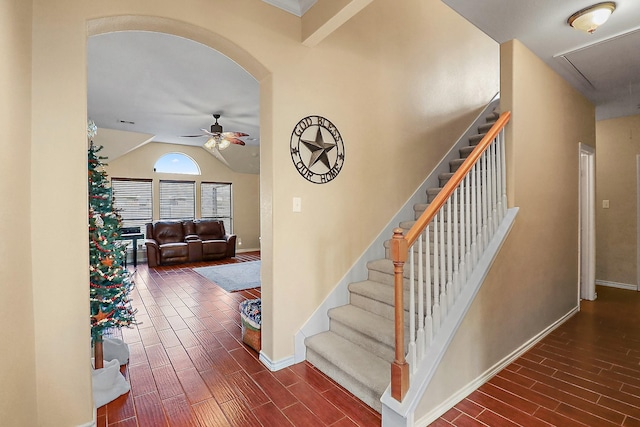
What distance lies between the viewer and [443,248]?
1.94 meters

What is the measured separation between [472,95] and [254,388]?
4313mm

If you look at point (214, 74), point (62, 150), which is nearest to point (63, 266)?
point (62, 150)

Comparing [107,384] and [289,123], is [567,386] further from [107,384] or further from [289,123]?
[107,384]

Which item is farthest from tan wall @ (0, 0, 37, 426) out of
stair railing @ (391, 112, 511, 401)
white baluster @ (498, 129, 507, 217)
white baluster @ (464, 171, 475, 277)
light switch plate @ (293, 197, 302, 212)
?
white baluster @ (498, 129, 507, 217)

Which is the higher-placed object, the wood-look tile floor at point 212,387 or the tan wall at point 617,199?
the tan wall at point 617,199

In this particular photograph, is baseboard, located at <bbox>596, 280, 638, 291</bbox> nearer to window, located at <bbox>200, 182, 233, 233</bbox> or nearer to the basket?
the basket

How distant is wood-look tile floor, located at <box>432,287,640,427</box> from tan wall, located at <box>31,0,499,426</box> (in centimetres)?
139

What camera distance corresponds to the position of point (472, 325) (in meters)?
2.14

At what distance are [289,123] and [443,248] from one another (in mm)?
1462

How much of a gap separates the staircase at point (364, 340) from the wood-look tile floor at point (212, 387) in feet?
0.31

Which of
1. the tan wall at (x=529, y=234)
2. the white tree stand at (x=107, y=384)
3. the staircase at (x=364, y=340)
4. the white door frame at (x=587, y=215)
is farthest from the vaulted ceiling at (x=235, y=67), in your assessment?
the white tree stand at (x=107, y=384)

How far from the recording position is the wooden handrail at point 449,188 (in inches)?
70.4

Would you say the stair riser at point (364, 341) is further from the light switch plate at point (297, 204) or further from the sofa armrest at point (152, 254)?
the sofa armrest at point (152, 254)

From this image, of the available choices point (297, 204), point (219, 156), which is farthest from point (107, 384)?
point (219, 156)
